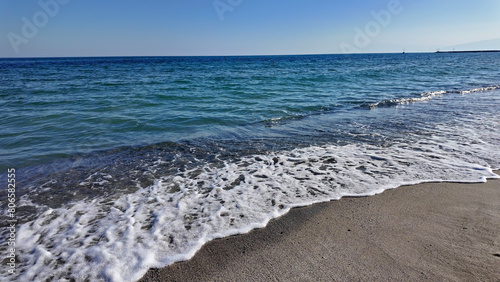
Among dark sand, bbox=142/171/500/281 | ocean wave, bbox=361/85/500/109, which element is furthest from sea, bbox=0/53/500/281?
ocean wave, bbox=361/85/500/109

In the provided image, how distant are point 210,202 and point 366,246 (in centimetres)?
203

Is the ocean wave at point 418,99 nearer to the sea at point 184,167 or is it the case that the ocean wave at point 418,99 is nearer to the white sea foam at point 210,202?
the sea at point 184,167

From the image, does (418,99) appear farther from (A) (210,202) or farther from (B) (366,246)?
(A) (210,202)

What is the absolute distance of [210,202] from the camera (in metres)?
3.77

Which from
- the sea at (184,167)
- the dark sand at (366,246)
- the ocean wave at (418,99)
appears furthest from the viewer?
the ocean wave at (418,99)

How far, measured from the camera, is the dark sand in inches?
94.3

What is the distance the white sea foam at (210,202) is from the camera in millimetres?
2680

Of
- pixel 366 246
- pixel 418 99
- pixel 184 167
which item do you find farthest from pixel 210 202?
pixel 418 99

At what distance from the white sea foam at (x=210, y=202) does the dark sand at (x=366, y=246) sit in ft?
0.76

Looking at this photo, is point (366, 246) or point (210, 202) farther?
point (210, 202)

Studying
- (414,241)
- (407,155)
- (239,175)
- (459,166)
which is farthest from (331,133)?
(414,241)

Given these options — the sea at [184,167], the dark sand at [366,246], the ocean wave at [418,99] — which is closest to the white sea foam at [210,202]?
the sea at [184,167]

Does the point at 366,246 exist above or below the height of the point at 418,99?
below

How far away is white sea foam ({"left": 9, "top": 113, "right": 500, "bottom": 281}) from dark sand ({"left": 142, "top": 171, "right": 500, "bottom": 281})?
0.23 meters
